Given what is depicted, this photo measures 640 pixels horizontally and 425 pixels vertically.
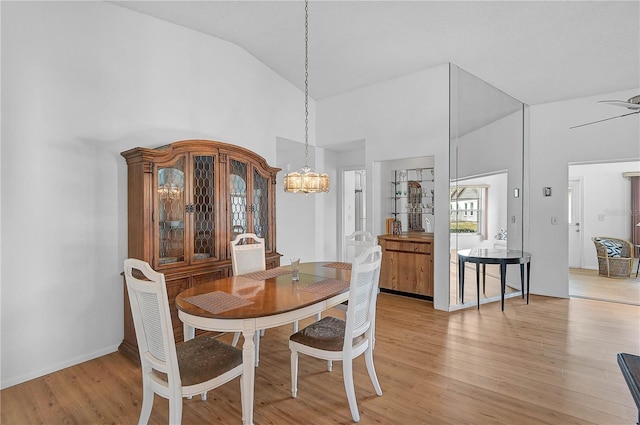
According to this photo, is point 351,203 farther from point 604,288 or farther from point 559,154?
point 604,288

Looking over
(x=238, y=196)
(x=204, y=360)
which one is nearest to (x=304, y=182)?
(x=238, y=196)

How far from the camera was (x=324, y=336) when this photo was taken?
7.22 ft

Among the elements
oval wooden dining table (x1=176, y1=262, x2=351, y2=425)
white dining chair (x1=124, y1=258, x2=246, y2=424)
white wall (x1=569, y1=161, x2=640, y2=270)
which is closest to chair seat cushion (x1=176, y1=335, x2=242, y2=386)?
white dining chair (x1=124, y1=258, x2=246, y2=424)

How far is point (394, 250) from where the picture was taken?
15.1 ft

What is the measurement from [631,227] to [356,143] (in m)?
5.08

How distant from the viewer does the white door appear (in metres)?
6.17

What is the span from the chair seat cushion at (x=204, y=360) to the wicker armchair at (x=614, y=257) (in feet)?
21.3

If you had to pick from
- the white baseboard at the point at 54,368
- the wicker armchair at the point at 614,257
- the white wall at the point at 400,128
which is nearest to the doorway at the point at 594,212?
the wicker armchair at the point at 614,257

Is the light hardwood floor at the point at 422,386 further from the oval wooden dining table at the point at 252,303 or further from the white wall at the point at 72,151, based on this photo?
the oval wooden dining table at the point at 252,303

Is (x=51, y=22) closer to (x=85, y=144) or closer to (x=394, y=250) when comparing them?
(x=85, y=144)

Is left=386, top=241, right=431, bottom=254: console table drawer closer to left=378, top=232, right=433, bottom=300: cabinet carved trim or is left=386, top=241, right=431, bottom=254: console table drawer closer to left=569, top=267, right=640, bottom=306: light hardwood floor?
left=378, top=232, right=433, bottom=300: cabinet carved trim

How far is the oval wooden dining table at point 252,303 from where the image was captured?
180cm

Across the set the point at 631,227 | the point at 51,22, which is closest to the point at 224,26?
the point at 51,22

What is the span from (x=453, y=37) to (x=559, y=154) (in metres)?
2.43
